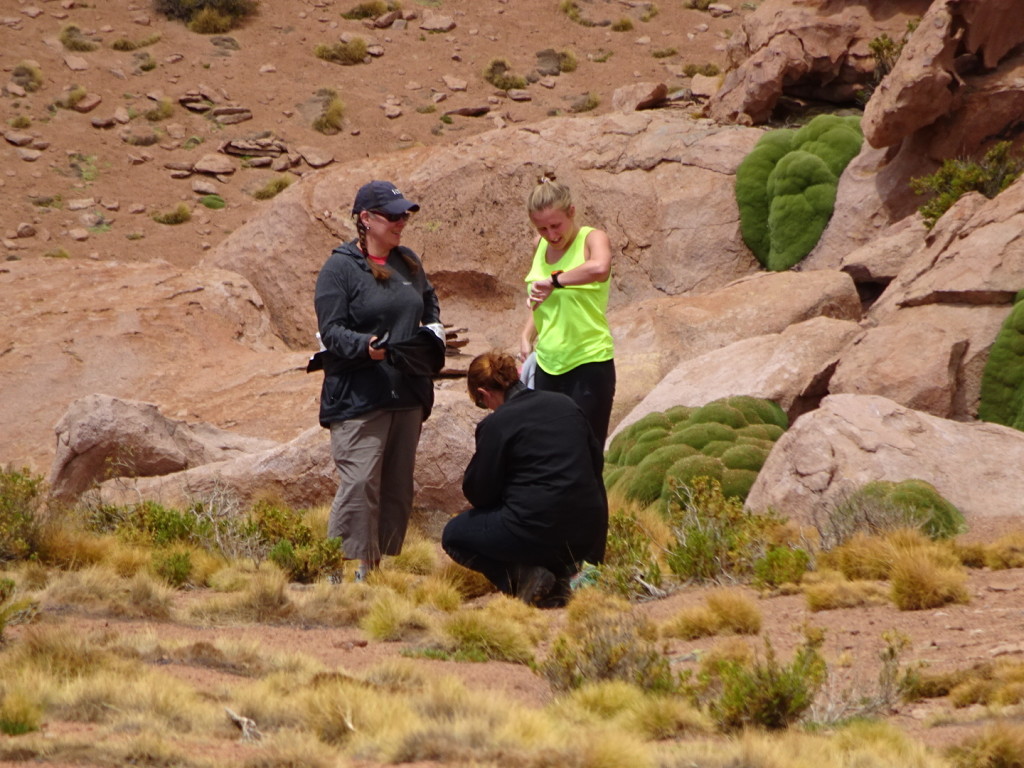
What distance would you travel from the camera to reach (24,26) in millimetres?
27781

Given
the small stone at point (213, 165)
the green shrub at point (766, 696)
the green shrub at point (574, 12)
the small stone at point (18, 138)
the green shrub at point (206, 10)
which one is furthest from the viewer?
the green shrub at point (574, 12)

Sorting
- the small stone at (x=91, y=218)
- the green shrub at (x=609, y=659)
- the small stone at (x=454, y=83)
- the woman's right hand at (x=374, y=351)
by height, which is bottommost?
the small stone at (x=91, y=218)

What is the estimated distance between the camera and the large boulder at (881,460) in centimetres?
755

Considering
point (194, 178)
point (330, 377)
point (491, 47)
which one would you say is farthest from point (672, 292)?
point (491, 47)

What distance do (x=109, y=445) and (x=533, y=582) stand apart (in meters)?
4.84

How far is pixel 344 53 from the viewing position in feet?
94.6

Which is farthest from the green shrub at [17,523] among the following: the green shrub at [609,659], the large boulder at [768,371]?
the large boulder at [768,371]

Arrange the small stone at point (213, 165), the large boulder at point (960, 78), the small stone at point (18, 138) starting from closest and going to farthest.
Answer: the large boulder at point (960, 78), the small stone at point (18, 138), the small stone at point (213, 165)

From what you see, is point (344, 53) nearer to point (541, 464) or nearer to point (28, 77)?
point (28, 77)

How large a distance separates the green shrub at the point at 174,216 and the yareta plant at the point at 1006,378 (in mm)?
16604

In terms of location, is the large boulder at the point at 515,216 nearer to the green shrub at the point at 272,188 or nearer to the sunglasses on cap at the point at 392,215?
the green shrub at the point at 272,188

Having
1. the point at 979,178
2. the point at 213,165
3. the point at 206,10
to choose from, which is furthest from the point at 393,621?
the point at 206,10

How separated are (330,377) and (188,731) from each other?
2.96 meters

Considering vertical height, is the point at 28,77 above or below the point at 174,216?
above
